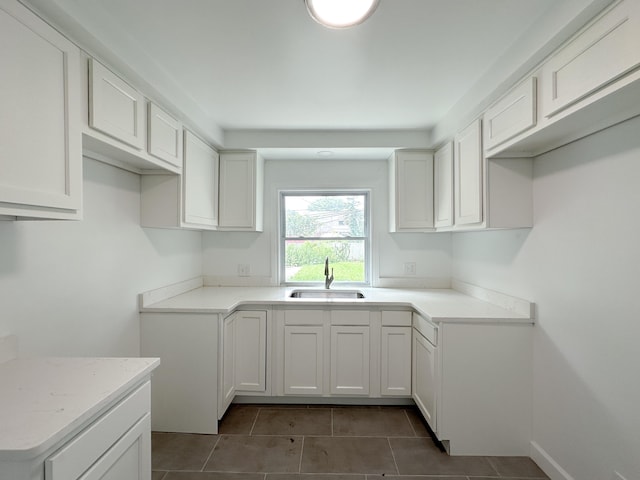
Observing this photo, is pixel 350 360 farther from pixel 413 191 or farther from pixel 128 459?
pixel 128 459

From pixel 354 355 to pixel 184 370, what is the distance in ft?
4.24

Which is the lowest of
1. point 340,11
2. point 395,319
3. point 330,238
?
point 395,319

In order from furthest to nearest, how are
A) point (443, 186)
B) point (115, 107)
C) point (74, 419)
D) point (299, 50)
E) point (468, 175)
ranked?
point (443, 186), point (468, 175), point (299, 50), point (115, 107), point (74, 419)

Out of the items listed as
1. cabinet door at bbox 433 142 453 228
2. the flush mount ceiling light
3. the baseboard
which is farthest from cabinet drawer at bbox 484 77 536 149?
the baseboard

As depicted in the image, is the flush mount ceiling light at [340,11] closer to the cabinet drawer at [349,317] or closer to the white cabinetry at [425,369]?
the white cabinetry at [425,369]

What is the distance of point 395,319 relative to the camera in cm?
256

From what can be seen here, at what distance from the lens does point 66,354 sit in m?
1.62

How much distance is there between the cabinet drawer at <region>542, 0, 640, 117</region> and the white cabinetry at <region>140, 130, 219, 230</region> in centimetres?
222

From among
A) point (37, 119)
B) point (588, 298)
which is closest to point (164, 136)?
point (37, 119)

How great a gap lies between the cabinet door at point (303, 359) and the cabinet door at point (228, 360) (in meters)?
0.42

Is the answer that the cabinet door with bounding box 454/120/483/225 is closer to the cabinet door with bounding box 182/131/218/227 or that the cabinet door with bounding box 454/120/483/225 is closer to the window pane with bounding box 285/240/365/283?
the window pane with bounding box 285/240/365/283

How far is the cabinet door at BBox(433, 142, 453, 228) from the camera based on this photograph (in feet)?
8.38

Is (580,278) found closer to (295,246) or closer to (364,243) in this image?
(364,243)

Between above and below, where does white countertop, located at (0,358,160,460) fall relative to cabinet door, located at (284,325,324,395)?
above
